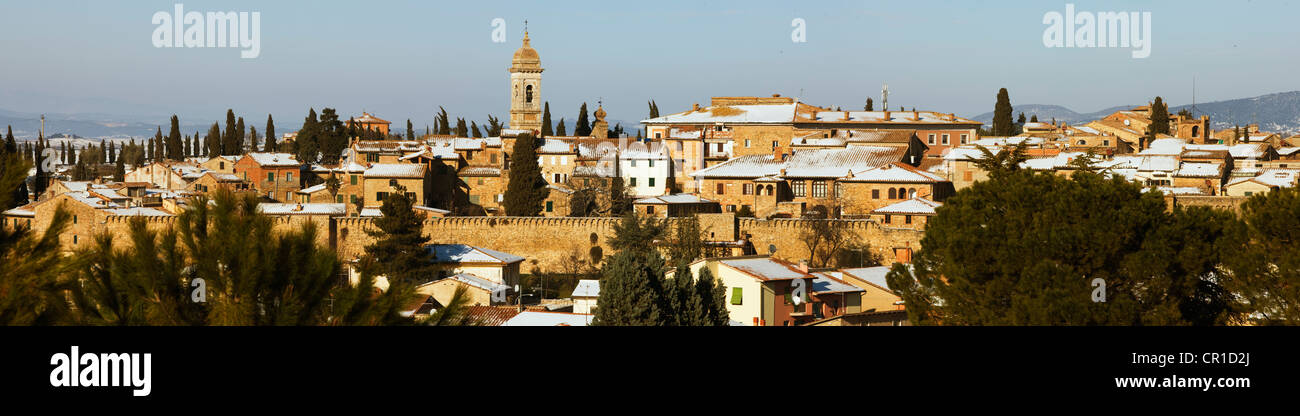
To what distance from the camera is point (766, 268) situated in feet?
75.7

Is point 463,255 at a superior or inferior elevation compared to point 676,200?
inferior

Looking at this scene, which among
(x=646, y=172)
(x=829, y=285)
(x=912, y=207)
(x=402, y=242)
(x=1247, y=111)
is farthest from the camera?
(x=1247, y=111)

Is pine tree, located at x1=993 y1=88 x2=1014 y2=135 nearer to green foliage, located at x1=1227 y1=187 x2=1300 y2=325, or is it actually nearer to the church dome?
the church dome

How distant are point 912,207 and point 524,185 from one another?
11620 mm

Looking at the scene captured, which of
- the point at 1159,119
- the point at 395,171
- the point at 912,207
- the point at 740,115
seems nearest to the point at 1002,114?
the point at 1159,119

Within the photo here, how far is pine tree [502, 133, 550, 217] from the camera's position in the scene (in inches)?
1501

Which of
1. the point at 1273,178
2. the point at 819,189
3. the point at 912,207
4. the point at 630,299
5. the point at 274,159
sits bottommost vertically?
the point at 630,299

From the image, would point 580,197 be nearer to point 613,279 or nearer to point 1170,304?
point 613,279

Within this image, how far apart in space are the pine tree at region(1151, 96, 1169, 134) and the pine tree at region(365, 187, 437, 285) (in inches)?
1508

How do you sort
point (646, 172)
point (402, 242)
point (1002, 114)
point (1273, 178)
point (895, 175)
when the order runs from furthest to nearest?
point (1002, 114) < point (646, 172) < point (1273, 178) < point (895, 175) < point (402, 242)

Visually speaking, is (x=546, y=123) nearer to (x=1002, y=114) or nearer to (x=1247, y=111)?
(x=1002, y=114)

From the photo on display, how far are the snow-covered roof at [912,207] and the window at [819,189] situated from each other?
374cm

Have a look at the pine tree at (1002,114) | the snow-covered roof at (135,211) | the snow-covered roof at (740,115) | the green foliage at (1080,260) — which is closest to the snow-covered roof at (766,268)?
the green foliage at (1080,260)

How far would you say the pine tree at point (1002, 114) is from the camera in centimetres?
5806
